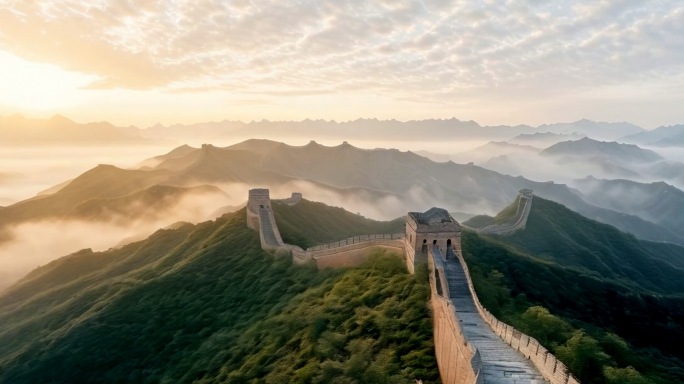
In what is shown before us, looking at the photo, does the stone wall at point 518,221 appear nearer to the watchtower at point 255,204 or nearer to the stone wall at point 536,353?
the watchtower at point 255,204

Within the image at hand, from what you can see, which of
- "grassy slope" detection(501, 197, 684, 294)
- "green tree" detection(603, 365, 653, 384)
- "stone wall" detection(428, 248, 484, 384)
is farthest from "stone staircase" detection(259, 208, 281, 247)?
"grassy slope" detection(501, 197, 684, 294)

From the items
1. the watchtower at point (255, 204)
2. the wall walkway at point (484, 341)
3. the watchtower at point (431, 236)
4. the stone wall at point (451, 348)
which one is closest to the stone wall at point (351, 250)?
the watchtower at point (431, 236)

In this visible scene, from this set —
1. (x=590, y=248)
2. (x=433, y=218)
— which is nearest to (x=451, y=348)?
(x=433, y=218)

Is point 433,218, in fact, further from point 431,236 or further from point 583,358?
point 583,358

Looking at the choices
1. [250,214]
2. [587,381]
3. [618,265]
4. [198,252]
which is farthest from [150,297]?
[618,265]

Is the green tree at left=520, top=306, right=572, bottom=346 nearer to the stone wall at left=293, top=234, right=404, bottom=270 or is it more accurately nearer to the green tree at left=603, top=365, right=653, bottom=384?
the green tree at left=603, top=365, right=653, bottom=384

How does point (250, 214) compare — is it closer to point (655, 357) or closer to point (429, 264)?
point (429, 264)

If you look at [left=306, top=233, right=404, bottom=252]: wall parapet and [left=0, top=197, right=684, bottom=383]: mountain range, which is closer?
[left=0, top=197, right=684, bottom=383]: mountain range
